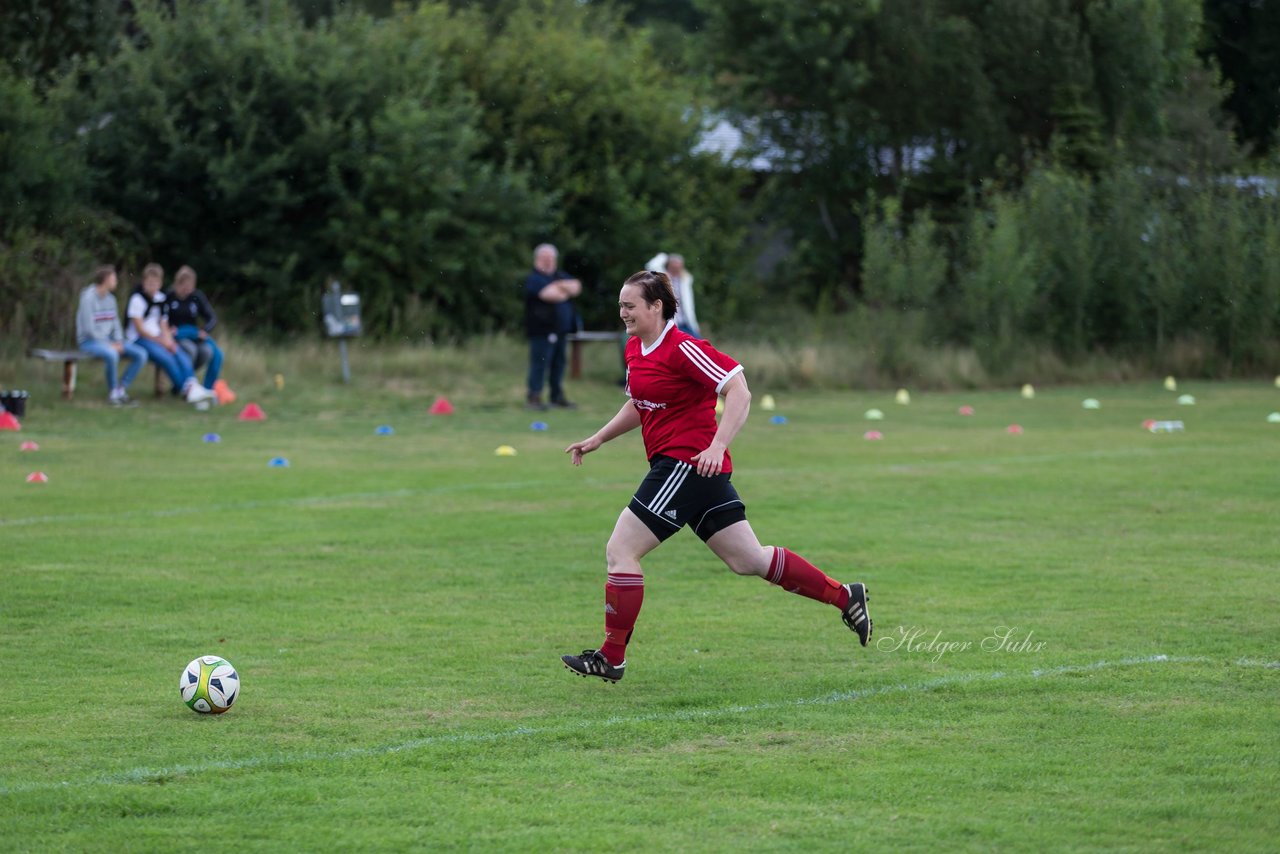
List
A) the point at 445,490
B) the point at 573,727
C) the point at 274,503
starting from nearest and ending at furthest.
Result: the point at 573,727 → the point at 274,503 → the point at 445,490

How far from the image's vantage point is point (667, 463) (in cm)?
691

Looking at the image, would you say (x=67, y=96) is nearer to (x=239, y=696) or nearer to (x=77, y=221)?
(x=77, y=221)

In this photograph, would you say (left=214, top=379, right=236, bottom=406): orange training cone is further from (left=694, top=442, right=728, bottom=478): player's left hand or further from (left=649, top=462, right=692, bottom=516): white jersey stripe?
(left=694, top=442, right=728, bottom=478): player's left hand

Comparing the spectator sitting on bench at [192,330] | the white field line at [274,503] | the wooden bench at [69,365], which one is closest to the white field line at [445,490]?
the white field line at [274,503]

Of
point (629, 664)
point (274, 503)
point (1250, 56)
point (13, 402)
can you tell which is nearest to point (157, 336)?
point (13, 402)

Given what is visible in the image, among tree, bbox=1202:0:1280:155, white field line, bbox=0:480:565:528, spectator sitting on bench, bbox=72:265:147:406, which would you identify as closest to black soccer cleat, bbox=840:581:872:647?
white field line, bbox=0:480:565:528

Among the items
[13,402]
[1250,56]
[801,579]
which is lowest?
[13,402]

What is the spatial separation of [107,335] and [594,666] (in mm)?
14842

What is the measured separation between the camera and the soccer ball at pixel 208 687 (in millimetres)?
6352

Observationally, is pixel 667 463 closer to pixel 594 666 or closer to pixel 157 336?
pixel 594 666

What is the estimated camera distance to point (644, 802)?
5.21m

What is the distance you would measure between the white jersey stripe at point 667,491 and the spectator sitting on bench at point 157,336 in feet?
47.6

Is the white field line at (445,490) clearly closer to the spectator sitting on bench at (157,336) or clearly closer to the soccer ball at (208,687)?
the soccer ball at (208,687)

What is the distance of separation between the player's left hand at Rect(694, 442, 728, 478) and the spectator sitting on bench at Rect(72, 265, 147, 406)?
14780mm
